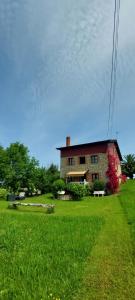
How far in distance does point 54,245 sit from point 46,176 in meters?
33.2

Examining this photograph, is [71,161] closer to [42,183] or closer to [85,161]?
[85,161]

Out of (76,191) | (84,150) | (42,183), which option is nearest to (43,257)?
(76,191)

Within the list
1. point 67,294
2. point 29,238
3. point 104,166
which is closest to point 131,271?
point 67,294

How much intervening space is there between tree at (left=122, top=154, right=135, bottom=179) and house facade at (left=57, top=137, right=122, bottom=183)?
39.4 m

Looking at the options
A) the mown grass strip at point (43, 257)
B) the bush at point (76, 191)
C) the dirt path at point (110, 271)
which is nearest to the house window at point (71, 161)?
the bush at point (76, 191)

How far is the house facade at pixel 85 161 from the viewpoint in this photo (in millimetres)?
40094

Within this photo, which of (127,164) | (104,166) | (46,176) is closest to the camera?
(104,166)

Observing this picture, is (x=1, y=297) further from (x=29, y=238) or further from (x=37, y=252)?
(x=29, y=238)

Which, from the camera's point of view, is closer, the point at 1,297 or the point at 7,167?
the point at 1,297

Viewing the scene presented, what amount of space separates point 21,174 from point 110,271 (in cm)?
3312

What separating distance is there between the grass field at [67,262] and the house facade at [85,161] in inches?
1062

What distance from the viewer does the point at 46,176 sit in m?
42.9

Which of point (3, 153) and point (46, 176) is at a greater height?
point (3, 153)

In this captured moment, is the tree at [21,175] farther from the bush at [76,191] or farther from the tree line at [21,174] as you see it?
the bush at [76,191]
